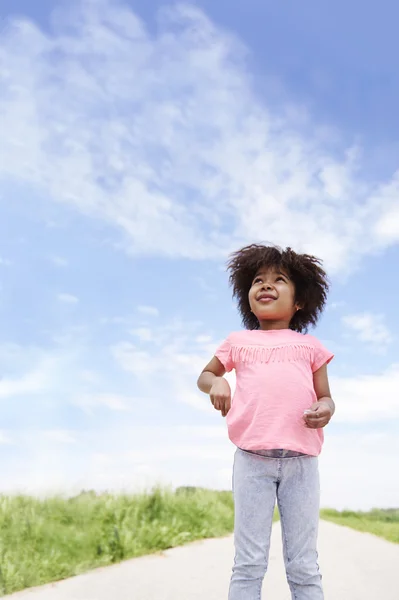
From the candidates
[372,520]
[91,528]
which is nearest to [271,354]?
[91,528]

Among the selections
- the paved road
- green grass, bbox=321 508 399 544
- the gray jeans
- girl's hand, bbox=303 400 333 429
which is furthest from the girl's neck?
green grass, bbox=321 508 399 544

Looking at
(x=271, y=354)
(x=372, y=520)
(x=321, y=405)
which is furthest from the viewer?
(x=372, y=520)

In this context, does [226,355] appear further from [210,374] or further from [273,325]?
[273,325]

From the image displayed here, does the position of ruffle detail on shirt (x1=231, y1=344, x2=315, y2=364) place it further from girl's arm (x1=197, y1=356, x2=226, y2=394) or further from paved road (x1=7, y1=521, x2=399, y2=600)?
paved road (x1=7, y1=521, x2=399, y2=600)

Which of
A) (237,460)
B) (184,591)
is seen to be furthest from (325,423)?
(184,591)

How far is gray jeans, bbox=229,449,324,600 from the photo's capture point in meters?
2.95

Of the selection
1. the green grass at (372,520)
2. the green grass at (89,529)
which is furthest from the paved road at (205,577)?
the green grass at (372,520)

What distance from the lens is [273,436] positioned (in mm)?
2963

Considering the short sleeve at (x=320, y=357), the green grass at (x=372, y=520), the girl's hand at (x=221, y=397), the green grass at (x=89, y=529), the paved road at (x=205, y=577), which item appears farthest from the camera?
the green grass at (x=372, y=520)

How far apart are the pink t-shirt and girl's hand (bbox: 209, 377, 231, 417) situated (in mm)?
165

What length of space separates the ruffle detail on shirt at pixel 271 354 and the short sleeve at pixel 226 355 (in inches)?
0.9

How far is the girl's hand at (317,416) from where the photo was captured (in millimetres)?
2949

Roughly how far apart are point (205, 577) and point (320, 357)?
2.17m

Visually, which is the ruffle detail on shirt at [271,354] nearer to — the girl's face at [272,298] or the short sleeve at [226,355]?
the short sleeve at [226,355]
